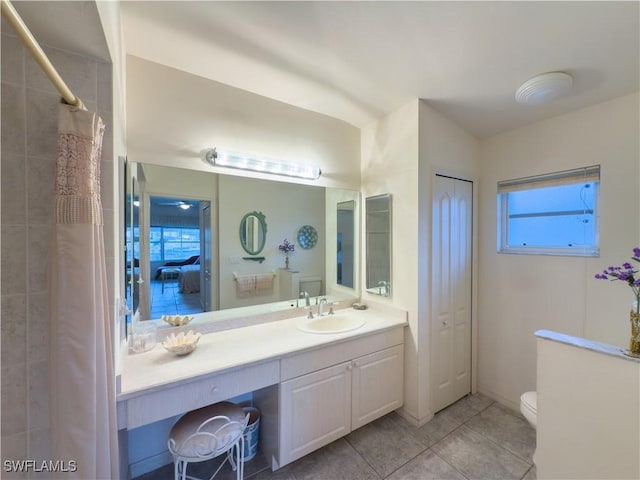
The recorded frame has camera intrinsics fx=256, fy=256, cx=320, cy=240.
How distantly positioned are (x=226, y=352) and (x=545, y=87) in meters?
2.45

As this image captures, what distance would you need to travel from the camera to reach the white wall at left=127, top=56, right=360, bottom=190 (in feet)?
5.07

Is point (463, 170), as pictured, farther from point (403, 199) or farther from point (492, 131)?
point (403, 199)

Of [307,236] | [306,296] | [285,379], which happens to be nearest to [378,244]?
[307,236]

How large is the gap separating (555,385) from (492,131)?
6.57ft

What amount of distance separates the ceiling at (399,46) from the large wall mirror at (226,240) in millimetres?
→ 711

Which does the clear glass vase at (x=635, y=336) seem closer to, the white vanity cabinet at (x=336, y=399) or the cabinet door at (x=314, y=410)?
the white vanity cabinet at (x=336, y=399)

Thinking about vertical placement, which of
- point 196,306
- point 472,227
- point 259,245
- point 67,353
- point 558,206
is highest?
point 558,206

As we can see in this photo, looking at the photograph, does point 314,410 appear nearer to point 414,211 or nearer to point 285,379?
point 285,379

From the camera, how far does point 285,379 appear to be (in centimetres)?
149

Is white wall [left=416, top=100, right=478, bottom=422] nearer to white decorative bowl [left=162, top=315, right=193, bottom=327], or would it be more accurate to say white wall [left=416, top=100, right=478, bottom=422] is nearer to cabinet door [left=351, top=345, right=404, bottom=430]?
cabinet door [left=351, top=345, right=404, bottom=430]

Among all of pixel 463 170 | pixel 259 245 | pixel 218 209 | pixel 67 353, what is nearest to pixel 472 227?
pixel 463 170

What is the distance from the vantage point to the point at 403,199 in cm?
206

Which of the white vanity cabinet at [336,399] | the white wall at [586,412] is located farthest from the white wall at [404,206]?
the white wall at [586,412]

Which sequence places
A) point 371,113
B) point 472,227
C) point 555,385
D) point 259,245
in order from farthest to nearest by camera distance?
1. point 472,227
2. point 371,113
3. point 259,245
4. point 555,385
